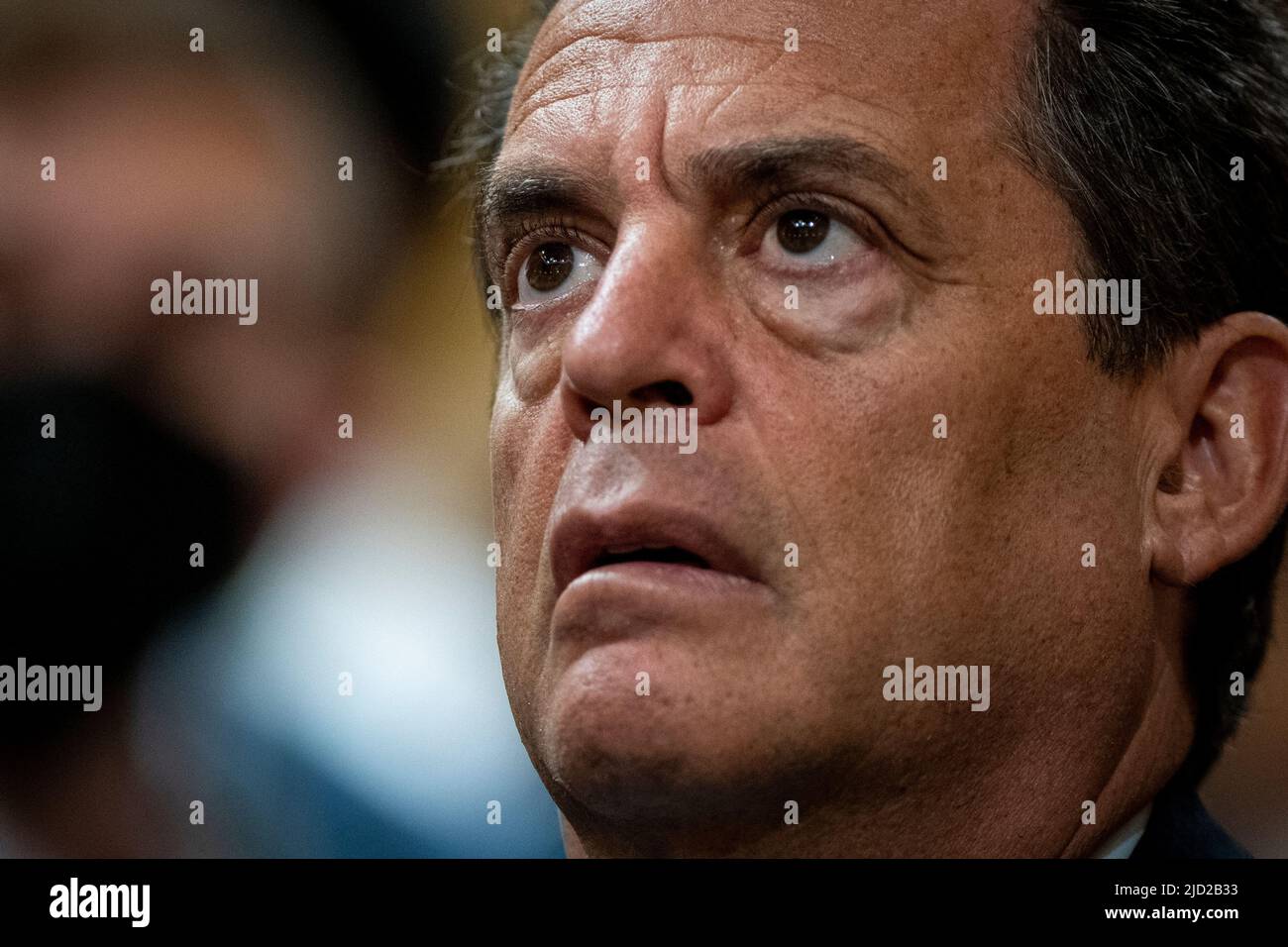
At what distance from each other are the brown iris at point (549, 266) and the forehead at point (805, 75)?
0.44 ft

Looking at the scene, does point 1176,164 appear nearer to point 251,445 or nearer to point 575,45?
point 575,45

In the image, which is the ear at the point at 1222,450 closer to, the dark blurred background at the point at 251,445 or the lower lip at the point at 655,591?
the lower lip at the point at 655,591

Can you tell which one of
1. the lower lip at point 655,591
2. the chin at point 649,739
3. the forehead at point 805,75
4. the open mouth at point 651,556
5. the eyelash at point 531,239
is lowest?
the chin at point 649,739

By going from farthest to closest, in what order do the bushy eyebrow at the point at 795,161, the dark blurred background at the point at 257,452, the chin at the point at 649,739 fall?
the dark blurred background at the point at 257,452 → the bushy eyebrow at the point at 795,161 → the chin at the point at 649,739

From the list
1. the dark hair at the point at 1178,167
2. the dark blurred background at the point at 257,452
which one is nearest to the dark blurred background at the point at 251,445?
the dark blurred background at the point at 257,452

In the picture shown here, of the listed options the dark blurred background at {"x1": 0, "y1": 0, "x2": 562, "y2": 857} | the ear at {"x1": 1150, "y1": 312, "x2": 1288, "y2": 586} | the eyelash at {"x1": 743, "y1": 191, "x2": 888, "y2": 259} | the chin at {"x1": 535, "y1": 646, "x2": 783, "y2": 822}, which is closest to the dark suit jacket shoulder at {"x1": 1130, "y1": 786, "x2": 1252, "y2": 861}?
the ear at {"x1": 1150, "y1": 312, "x2": 1288, "y2": 586}

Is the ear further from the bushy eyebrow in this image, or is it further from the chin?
the chin

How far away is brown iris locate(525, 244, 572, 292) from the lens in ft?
5.73

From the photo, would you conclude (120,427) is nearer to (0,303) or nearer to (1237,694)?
(0,303)

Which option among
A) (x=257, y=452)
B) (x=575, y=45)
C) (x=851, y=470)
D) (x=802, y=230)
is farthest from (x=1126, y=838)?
(x=257, y=452)

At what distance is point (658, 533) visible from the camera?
1.47 metres

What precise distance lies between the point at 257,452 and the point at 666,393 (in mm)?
1084

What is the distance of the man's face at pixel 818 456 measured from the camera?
146cm
